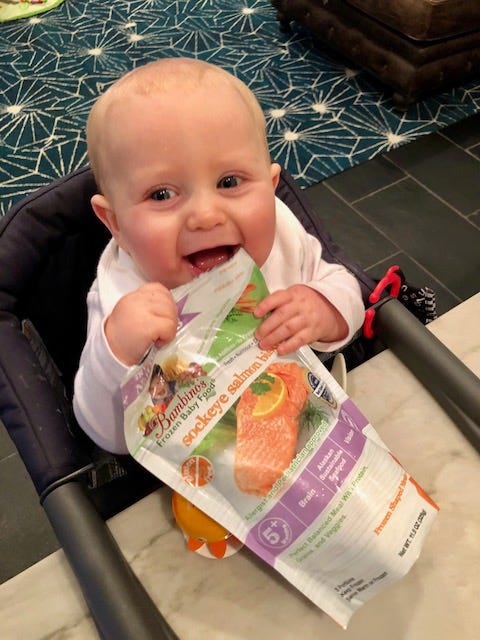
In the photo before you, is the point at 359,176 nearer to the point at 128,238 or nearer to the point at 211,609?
the point at 128,238

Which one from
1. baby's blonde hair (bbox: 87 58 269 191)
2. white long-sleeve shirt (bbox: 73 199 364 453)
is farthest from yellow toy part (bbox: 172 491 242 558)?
baby's blonde hair (bbox: 87 58 269 191)

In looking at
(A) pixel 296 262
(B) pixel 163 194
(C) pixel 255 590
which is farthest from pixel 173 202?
(C) pixel 255 590

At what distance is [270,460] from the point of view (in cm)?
43

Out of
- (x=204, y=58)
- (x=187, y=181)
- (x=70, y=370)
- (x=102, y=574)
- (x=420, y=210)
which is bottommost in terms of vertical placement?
(x=420, y=210)

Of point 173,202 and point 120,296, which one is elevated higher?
point 173,202

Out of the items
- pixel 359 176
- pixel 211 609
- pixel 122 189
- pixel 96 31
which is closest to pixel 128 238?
pixel 122 189

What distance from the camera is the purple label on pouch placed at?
0.43m

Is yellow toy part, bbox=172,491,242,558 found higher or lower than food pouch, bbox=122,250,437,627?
lower

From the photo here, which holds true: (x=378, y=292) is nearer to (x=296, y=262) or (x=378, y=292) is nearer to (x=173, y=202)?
(x=296, y=262)

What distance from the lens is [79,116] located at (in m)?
2.04

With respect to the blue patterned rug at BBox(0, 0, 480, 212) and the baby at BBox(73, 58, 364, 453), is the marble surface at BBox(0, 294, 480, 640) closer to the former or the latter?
the baby at BBox(73, 58, 364, 453)

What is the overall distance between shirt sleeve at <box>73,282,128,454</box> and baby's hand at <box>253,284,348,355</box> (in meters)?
0.14

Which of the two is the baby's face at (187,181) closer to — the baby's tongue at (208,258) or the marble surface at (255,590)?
the baby's tongue at (208,258)

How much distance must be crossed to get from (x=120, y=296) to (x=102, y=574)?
29cm
